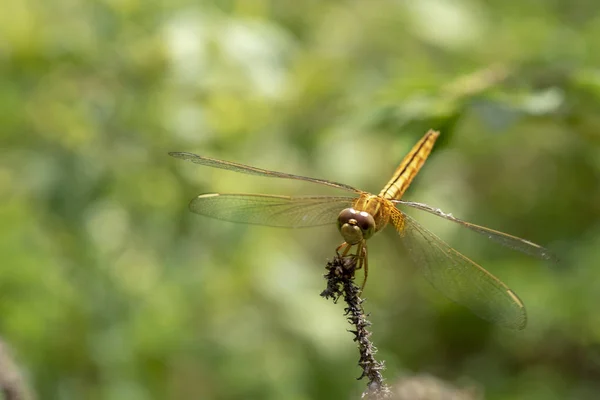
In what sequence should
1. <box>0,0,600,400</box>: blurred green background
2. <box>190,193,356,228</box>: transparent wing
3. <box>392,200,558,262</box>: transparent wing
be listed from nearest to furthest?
<box>392,200,558,262</box>: transparent wing < <box>190,193,356,228</box>: transparent wing < <box>0,0,600,400</box>: blurred green background

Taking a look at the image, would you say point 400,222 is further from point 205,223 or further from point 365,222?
point 205,223

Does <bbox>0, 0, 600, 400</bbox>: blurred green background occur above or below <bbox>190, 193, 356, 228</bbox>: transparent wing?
above

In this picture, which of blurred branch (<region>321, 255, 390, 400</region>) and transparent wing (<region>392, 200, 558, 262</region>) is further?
transparent wing (<region>392, 200, 558, 262</region>)

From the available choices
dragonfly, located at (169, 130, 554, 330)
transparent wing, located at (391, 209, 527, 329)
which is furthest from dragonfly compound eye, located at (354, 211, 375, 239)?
transparent wing, located at (391, 209, 527, 329)

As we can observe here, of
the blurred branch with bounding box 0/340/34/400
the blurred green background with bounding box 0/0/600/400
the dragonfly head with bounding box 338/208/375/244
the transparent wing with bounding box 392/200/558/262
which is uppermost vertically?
the blurred green background with bounding box 0/0/600/400

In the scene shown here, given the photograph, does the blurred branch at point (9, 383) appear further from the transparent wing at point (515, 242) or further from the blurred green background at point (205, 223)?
the blurred green background at point (205, 223)

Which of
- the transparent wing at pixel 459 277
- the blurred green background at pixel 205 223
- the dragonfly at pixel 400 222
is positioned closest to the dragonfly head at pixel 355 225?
the dragonfly at pixel 400 222

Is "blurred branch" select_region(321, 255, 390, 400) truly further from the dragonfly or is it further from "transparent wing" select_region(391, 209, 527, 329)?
"transparent wing" select_region(391, 209, 527, 329)

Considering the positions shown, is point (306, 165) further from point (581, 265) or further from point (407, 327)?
point (581, 265)
